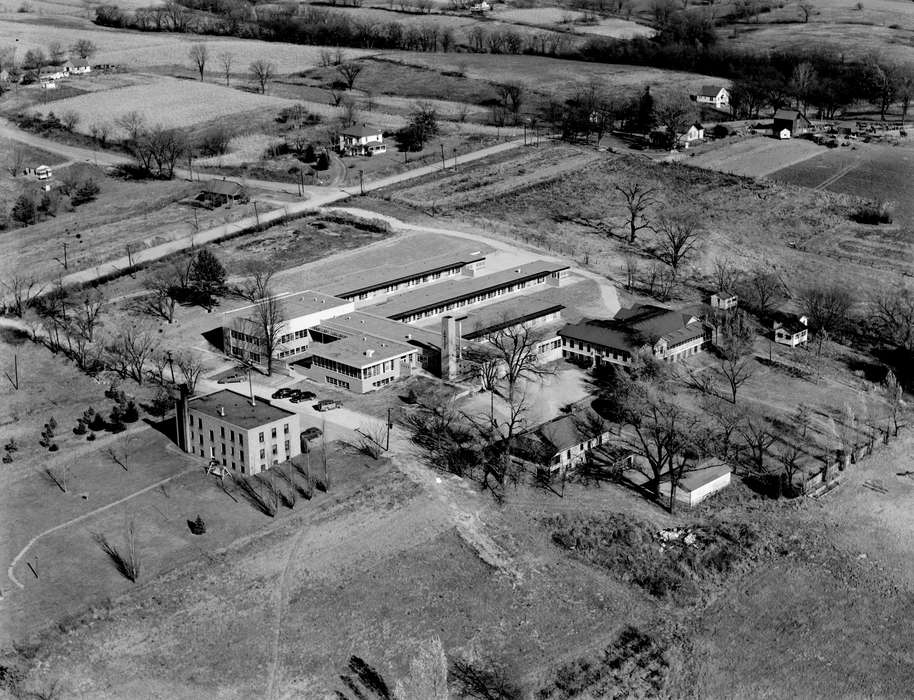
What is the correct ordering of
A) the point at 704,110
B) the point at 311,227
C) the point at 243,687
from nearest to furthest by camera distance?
the point at 243,687 → the point at 311,227 → the point at 704,110

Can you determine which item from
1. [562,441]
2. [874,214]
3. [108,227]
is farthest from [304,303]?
[874,214]

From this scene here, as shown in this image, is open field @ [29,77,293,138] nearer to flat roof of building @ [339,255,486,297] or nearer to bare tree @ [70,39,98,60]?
bare tree @ [70,39,98,60]

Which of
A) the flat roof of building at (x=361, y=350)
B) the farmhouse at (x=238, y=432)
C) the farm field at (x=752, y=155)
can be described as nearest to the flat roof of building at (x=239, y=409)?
the farmhouse at (x=238, y=432)

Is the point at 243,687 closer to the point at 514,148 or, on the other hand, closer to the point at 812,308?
the point at 812,308

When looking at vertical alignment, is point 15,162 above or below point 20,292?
above

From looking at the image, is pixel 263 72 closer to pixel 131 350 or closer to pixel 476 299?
pixel 476 299

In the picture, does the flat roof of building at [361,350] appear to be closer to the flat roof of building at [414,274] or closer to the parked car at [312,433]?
the parked car at [312,433]

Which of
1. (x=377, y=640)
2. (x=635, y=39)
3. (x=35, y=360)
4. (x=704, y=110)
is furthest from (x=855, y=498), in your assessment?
(x=635, y=39)
